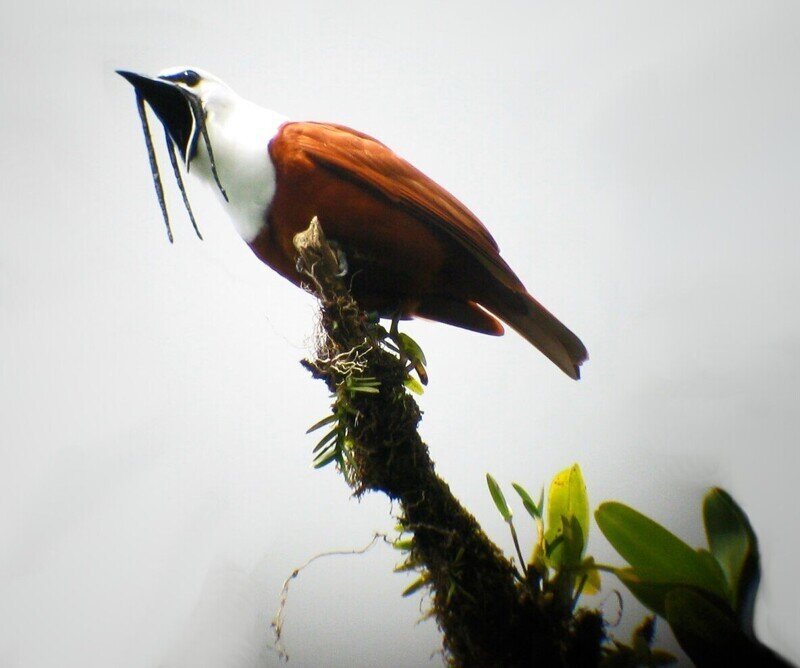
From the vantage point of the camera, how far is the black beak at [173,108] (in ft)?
4.52

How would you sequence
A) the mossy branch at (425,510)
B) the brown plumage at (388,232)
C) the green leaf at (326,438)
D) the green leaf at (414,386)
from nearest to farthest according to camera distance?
the mossy branch at (425,510) < the green leaf at (326,438) < the brown plumage at (388,232) < the green leaf at (414,386)

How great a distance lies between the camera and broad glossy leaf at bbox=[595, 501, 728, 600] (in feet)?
3.81

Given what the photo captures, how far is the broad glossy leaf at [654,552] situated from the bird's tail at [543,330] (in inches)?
14.5

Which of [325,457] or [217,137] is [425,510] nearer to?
[325,457]

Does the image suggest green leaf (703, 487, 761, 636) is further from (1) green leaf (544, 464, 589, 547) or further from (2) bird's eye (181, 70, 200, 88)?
(2) bird's eye (181, 70, 200, 88)

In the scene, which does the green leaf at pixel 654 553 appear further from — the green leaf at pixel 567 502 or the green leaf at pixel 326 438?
the green leaf at pixel 326 438

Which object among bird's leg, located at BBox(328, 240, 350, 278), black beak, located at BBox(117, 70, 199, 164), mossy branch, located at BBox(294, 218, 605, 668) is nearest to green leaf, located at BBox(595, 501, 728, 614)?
mossy branch, located at BBox(294, 218, 605, 668)

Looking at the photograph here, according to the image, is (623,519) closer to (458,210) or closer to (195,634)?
(458,210)

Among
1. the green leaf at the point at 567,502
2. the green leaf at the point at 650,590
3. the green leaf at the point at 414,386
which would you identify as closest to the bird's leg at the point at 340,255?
the green leaf at the point at 414,386

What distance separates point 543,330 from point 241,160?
747 mm

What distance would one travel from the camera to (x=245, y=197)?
1.38 meters

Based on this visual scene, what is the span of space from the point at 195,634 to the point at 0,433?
2.26 ft

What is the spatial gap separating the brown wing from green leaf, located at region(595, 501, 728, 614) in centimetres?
52

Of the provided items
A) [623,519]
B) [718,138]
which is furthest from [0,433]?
[718,138]
